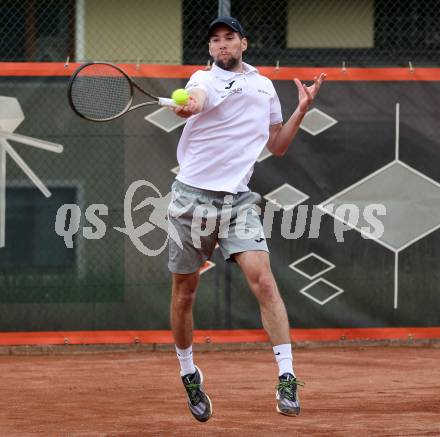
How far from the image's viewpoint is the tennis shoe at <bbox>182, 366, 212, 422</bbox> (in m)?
5.71

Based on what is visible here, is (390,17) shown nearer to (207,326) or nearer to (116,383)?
(207,326)

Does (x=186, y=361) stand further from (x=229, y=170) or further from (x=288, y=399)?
(x=229, y=170)

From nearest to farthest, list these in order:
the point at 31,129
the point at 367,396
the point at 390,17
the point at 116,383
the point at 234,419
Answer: the point at 234,419
the point at 367,396
the point at 116,383
the point at 31,129
the point at 390,17

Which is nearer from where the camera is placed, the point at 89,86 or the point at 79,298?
the point at 89,86

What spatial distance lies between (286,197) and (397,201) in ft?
3.07

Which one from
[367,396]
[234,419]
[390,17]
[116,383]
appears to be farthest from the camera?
[390,17]

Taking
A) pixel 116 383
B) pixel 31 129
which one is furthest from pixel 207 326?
pixel 31 129

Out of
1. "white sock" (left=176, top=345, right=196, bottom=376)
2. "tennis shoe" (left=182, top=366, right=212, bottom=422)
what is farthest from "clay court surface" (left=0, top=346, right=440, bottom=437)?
"white sock" (left=176, top=345, right=196, bottom=376)

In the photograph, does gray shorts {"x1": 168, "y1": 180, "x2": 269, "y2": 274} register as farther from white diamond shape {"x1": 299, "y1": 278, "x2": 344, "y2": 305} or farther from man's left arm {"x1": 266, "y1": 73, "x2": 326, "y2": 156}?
white diamond shape {"x1": 299, "y1": 278, "x2": 344, "y2": 305}

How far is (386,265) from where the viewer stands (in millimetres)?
9047

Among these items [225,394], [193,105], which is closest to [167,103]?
[193,105]

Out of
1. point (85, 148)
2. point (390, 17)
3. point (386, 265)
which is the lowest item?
point (386, 265)

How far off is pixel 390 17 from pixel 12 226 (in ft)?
21.2

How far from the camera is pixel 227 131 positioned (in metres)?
5.53
